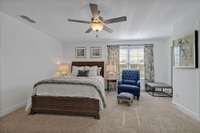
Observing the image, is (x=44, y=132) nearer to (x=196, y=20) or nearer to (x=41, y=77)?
(x=41, y=77)

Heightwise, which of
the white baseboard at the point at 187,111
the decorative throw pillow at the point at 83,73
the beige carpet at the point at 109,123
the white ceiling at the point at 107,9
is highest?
the white ceiling at the point at 107,9

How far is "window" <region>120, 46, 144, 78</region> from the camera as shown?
6762 mm

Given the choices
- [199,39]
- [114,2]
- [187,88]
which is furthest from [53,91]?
[199,39]

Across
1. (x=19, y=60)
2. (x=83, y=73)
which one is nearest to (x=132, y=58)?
(x=83, y=73)

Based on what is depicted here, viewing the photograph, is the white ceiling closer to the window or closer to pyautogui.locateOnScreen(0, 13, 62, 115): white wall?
pyautogui.locateOnScreen(0, 13, 62, 115): white wall

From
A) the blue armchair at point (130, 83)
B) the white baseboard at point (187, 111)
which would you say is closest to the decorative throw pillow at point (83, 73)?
the blue armchair at point (130, 83)

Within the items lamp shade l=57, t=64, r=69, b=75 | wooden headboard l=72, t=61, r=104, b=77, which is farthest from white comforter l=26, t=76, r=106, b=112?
wooden headboard l=72, t=61, r=104, b=77

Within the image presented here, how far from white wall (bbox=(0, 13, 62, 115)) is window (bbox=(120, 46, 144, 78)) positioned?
3.64 meters

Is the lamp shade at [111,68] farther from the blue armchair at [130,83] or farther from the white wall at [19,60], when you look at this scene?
the white wall at [19,60]

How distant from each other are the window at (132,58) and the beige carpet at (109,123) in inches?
130

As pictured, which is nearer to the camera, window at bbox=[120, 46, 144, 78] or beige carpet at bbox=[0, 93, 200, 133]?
beige carpet at bbox=[0, 93, 200, 133]

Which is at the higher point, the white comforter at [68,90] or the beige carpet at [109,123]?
the white comforter at [68,90]

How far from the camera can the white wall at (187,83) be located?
3.16 metres

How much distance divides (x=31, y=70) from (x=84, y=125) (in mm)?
2721
